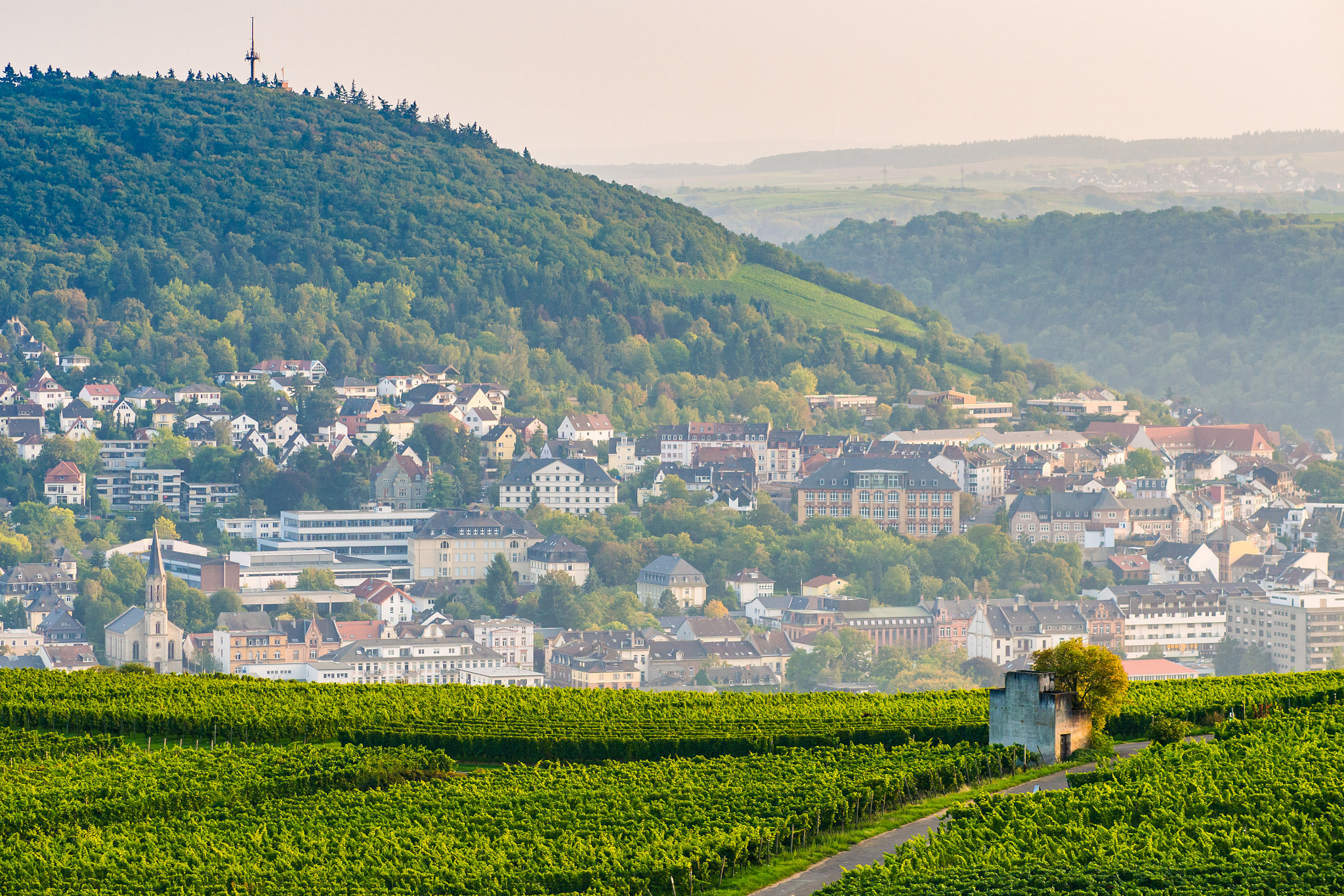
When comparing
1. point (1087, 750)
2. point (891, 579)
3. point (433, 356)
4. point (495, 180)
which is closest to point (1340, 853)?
point (1087, 750)

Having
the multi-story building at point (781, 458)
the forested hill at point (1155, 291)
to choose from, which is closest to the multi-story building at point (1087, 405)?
the multi-story building at point (781, 458)

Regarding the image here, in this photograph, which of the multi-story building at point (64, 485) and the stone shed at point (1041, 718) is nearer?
the stone shed at point (1041, 718)

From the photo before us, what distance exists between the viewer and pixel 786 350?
128 m

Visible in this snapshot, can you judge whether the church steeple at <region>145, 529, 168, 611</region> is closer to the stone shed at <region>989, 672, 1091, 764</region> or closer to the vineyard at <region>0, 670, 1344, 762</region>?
the vineyard at <region>0, 670, 1344, 762</region>

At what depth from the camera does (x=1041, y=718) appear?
2459cm

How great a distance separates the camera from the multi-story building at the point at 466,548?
3413 inches

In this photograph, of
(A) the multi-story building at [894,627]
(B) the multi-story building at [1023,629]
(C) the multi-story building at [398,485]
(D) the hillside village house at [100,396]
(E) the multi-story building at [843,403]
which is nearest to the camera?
(B) the multi-story building at [1023,629]

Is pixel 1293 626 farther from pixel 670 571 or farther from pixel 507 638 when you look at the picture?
pixel 507 638

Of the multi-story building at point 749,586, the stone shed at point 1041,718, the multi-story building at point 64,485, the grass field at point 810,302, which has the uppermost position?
the grass field at point 810,302

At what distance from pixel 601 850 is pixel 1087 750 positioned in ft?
24.4

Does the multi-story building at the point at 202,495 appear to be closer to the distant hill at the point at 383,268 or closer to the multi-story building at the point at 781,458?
the distant hill at the point at 383,268

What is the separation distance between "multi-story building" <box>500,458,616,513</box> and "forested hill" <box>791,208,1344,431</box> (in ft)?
237

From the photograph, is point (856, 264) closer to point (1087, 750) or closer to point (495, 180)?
point (495, 180)

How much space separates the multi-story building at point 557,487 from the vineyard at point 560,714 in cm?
6311
